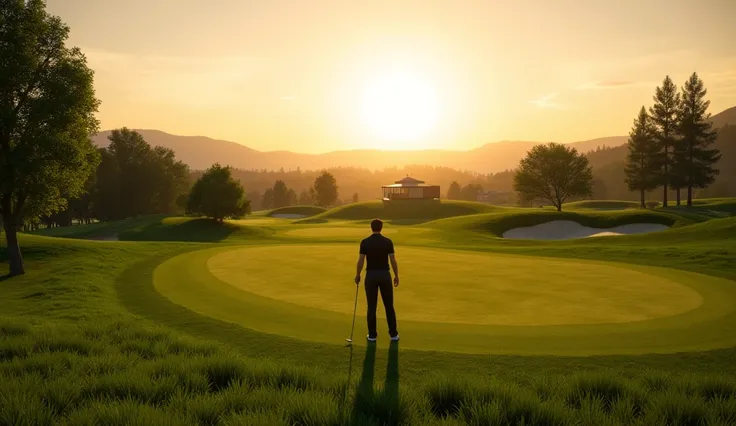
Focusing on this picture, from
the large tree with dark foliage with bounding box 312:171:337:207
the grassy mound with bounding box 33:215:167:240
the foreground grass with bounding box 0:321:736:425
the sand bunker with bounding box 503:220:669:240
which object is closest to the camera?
the foreground grass with bounding box 0:321:736:425

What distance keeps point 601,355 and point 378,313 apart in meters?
5.86

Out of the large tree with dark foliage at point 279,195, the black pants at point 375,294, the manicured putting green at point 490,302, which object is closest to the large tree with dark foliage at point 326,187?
the large tree with dark foliage at point 279,195

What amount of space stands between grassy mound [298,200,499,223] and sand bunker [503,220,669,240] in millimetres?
37067

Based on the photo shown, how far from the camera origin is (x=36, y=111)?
2081 centimetres

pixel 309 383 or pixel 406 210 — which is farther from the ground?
pixel 406 210

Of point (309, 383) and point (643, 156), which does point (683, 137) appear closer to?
point (643, 156)

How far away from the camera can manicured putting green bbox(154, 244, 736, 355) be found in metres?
10.3

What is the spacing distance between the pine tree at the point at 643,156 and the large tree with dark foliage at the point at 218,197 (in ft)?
202

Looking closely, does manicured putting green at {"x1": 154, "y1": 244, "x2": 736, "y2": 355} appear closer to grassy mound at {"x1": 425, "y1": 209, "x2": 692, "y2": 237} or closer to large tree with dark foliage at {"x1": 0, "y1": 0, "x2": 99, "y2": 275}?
large tree with dark foliage at {"x1": 0, "y1": 0, "x2": 99, "y2": 275}

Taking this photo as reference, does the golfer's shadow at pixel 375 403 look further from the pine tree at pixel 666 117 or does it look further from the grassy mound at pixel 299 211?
the grassy mound at pixel 299 211

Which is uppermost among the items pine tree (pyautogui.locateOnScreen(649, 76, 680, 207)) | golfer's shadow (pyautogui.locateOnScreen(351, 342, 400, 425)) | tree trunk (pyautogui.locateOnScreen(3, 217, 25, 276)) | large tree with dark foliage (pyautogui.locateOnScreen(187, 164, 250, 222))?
pine tree (pyautogui.locateOnScreen(649, 76, 680, 207))

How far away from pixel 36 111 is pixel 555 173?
6439cm

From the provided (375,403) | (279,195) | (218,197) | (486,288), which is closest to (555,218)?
(486,288)

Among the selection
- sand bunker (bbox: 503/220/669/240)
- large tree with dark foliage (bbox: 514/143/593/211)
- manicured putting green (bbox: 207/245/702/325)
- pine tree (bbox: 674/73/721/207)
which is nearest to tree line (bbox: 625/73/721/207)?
pine tree (bbox: 674/73/721/207)
